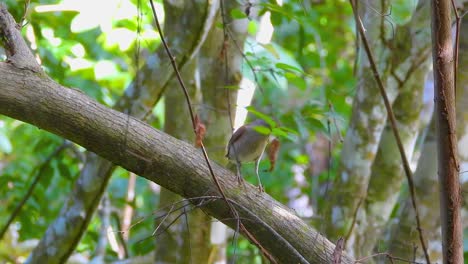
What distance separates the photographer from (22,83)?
2.12 meters

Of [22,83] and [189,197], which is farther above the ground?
[22,83]

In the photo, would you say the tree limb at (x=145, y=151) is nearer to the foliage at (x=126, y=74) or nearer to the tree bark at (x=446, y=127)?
the foliage at (x=126, y=74)

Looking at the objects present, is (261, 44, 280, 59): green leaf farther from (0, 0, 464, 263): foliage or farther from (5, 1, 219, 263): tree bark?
(5, 1, 219, 263): tree bark

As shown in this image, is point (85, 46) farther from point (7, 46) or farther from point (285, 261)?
point (285, 261)

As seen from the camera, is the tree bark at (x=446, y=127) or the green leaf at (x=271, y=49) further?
the green leaf at (x=271, y=49)

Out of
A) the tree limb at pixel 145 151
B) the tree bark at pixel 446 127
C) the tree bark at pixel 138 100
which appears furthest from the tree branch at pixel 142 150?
the tree bark at pixel 138 100

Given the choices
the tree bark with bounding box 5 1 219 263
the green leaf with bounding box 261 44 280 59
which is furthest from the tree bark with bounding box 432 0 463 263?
the green leaf with bounding box 261 44 280 59

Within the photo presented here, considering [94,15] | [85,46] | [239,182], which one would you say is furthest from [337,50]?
[239,182]

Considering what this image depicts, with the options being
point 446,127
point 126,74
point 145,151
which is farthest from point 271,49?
point 126,74

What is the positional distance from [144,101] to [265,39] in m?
1.02

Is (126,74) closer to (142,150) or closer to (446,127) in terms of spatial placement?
(142,150)

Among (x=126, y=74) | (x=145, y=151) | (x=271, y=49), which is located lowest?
(x=145, y=151)

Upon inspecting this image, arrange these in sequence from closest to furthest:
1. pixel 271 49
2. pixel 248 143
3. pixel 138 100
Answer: pixel 248 143 < pixel 138 100 < pixel 271 49

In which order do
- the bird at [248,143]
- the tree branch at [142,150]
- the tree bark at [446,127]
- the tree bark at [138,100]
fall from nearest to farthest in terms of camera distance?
the tree bark at [446,127], the tree branch at [142,150], the bird at [248,143], the tree bark at [138,100]
